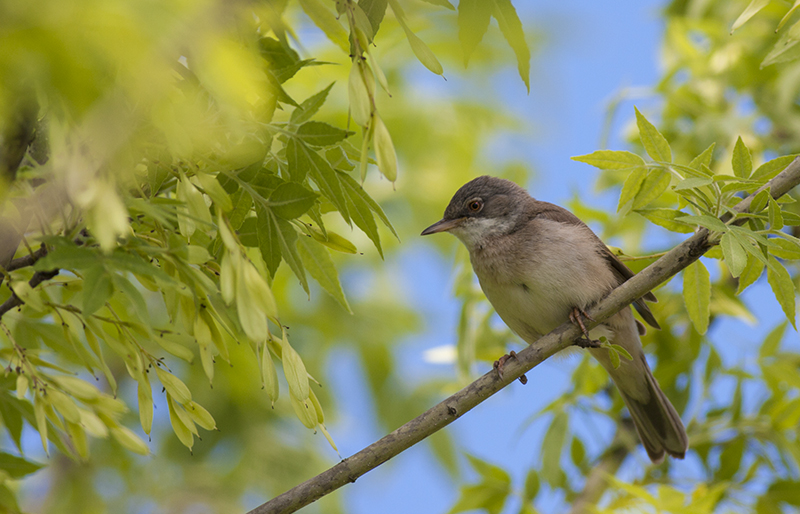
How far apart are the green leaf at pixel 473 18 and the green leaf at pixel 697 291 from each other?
1303 millimetres

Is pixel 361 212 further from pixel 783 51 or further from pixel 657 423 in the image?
pixel 657 423

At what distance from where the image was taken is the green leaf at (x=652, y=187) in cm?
268

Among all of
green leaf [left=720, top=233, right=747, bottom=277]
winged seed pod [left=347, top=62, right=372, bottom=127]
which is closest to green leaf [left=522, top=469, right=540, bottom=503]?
green leaf [left=720, top=233, right=747, bottom=277]

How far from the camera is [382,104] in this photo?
7695mm

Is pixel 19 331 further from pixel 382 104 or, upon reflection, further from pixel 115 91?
pixel 382 104

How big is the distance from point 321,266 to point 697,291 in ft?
5.13

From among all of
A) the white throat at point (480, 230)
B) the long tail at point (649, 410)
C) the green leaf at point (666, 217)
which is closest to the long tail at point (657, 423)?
the long tail at point (649, 410)

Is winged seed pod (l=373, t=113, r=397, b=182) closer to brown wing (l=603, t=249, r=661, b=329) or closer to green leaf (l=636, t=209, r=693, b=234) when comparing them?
green leaf (l=636, t=209, r=693, b=234)

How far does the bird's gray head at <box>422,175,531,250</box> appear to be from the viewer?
474 centimetres

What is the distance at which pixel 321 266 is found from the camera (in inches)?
89.7

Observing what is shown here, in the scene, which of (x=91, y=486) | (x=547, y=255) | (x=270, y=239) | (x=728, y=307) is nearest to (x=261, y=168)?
(x=270, y=239)

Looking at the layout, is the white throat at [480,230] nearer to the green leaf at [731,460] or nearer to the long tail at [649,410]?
the long tail at [649,410]

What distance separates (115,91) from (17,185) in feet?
1.78

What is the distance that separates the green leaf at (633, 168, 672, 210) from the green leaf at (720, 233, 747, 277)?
0.52 metres
